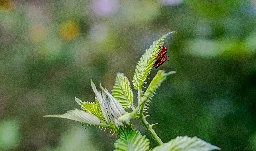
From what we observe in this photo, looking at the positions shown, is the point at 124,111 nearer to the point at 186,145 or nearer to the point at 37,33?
the point at 186,145

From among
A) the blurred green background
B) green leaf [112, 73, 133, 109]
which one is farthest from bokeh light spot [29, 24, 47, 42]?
green leaf [112, 73, 133, 109]

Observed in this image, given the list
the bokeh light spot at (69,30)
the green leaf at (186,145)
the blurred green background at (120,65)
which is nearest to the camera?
the green leaf at (186,145)

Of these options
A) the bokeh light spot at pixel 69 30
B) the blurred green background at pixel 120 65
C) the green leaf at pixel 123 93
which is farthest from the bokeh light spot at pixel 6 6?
the green leaf at pixel 123 93

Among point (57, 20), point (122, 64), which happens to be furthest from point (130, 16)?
point (57, 20)

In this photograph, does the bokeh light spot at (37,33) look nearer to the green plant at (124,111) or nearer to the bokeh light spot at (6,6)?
the bokeh light spot at (6,6)

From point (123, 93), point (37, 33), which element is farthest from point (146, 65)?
point (37, 33)
